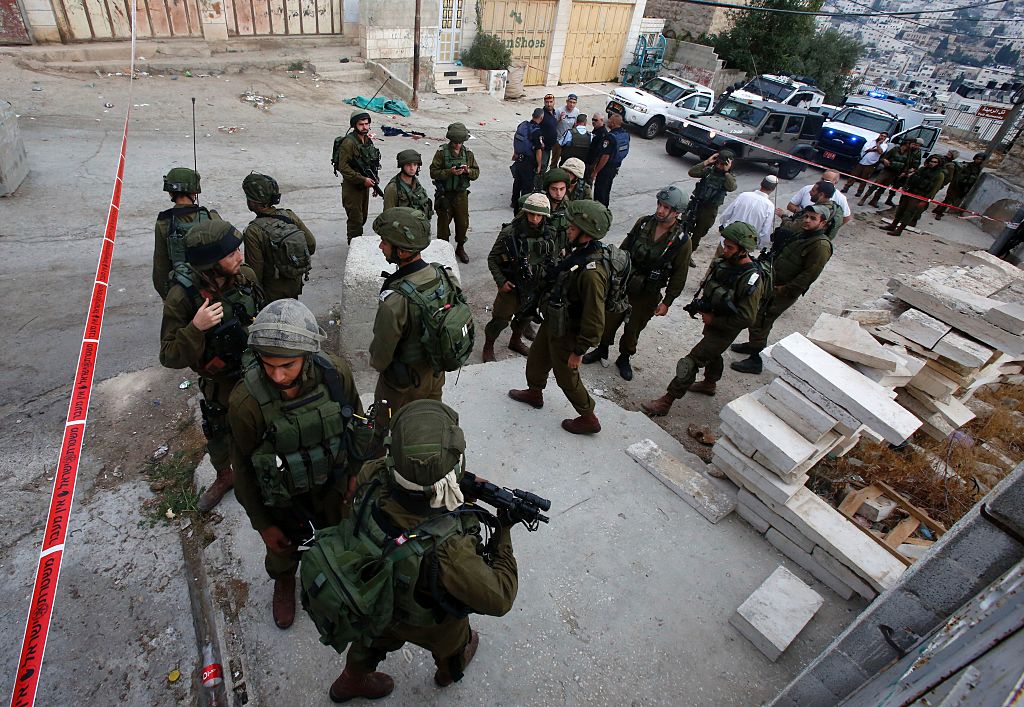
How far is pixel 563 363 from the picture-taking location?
4164 mm

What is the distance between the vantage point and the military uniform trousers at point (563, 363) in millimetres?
4125

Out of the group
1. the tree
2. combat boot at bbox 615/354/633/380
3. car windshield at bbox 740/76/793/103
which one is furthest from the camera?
the tree

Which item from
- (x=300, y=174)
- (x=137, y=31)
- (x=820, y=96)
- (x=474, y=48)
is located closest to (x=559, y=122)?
(x=300, y=174)

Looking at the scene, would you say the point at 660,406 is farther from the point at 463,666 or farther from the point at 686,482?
the point at 463,666

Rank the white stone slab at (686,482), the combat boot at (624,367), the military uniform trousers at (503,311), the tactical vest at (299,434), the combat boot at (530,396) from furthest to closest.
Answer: the combat boot at (624,367)
the military uniform trousers at (503,311)
the combat boot at (530,396)
the white stone slab at (686,482)
the tactical vest at (299,434)

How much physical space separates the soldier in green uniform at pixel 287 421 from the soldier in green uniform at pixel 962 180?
13942 mm

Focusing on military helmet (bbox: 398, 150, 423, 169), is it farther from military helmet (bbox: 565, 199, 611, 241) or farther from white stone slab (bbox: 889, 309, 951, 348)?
white stone slab (bbox: 889, 309, 951, 348)

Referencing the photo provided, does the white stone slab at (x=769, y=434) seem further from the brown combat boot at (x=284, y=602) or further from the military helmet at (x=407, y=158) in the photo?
the military helmet at (x=407, y=158)

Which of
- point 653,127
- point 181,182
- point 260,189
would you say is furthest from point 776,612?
point 653,127

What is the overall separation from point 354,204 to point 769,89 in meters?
14.0

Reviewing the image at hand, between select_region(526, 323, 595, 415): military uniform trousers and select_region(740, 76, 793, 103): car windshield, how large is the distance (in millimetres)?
14387

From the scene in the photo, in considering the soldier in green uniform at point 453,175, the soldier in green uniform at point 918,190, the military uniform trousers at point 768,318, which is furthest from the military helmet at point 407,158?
the soldier in green uniform at point 918,190

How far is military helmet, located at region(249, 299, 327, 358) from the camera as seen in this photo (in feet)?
7.22

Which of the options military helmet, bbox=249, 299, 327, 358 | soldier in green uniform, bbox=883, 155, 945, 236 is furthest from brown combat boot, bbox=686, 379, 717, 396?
soldier in green uniform, bbox=883, 155, 945, 236
